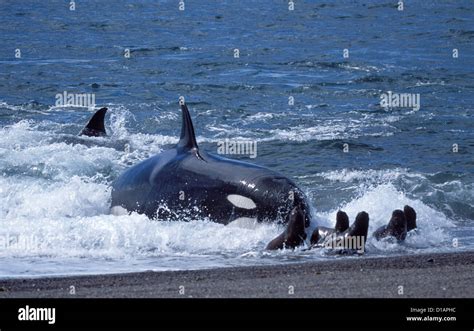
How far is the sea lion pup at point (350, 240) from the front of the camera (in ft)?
42.0

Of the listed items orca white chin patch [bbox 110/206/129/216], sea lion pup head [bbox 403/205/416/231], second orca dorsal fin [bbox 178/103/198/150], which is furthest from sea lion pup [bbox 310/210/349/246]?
orca white chin patch [bbox 110/206/129/216]

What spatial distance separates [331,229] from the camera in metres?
13.1

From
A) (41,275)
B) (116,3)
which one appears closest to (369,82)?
(41,275)

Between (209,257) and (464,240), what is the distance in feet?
12.5

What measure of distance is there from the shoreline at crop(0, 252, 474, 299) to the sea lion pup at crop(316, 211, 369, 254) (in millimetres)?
693

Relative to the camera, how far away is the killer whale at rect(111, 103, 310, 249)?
43.2 ft

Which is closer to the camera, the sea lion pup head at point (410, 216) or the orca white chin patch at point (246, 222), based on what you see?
the orca white chin patch at point (246, 222)

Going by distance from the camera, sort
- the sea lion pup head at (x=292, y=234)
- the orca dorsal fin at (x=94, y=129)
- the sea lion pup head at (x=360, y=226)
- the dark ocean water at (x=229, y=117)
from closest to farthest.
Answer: the sea lion pup head at (x=360, y=226), the sea lion pup head at (x=292, y=234), the dark ocean water at (x=229, y=117), the orca dorsal fin at (x=94, y=129)

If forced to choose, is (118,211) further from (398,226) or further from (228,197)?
(398,226)

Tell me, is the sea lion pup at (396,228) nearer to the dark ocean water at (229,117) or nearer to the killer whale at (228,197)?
the killer whale at (228,197)

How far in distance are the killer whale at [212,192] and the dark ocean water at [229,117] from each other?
199mm

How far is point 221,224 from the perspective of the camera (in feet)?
43.9

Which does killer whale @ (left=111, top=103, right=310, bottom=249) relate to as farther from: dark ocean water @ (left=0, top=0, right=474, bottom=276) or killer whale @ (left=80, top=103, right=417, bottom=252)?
dark ocean water @ (left=0, top=0, right=474, bottom=276)

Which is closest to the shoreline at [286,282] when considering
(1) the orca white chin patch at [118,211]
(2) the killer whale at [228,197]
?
(2) the killer whale at [228,197]
